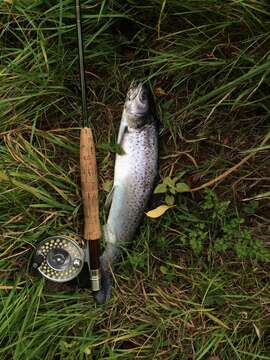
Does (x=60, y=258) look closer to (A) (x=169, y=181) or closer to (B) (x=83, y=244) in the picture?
(B) (x=83, y=244)

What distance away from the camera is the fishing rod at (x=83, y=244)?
2.34 m

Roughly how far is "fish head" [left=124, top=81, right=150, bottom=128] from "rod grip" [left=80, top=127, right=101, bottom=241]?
23cm

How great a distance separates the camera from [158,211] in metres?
2.49

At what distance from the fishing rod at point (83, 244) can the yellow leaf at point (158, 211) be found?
27 cm

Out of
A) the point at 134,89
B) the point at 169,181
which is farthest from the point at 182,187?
the point at 134,89

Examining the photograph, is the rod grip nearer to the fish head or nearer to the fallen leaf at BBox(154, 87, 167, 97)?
the fish head

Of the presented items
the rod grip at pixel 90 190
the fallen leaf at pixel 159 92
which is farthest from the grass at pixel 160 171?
the rod grip at pixel 90 190

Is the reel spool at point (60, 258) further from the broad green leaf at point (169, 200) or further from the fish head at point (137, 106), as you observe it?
the fish head at point (137, 106)

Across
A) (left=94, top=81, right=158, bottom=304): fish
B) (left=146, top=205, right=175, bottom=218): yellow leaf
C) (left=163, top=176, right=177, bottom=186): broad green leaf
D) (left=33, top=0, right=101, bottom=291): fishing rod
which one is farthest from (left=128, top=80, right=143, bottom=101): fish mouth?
(left=146, top=205, right=175, bottom=218): yellow leaf

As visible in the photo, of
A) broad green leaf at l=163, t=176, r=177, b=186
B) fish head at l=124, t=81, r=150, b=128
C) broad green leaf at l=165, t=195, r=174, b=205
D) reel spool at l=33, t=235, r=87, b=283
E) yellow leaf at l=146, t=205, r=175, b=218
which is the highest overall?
Answer: fish head at l=124, t=81, r=150, b=128

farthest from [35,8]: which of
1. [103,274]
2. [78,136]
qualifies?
[103,274]

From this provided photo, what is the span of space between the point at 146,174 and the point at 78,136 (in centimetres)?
39

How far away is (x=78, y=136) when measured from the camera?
2557 mm

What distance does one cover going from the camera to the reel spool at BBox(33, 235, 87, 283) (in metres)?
2.43
